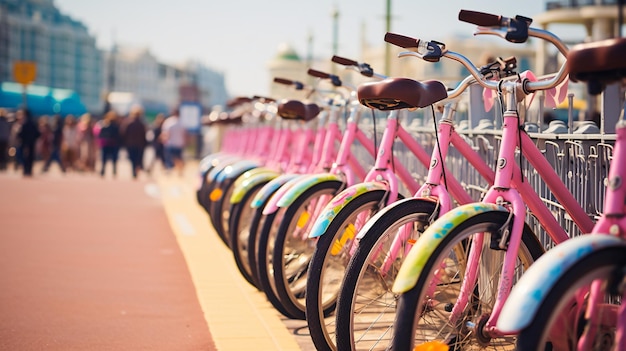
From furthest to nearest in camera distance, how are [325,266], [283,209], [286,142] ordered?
[286,142], [283,209], [325,266]

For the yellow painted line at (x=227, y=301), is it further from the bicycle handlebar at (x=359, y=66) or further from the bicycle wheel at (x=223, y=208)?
the bicycle handlebar at (x=359, y=66)

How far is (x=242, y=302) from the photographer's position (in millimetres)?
6086

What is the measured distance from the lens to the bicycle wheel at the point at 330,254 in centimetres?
403

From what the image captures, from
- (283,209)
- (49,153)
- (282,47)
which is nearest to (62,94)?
(49,153)

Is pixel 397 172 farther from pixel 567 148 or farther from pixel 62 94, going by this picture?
pixel 62 94

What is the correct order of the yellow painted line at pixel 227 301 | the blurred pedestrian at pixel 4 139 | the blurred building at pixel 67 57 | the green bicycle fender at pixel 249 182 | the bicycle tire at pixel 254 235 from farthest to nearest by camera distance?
the blurred building at pixel 67 57 → the blurred pedestrian at pixel 4 139 → the green bicycle fender at pixel 249 182 → the bicycle tire at pixel 254 235 → the yellow painted line at pixel 227 301

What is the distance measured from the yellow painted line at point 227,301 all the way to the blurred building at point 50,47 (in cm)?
11763

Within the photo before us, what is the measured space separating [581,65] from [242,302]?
3.78 metres

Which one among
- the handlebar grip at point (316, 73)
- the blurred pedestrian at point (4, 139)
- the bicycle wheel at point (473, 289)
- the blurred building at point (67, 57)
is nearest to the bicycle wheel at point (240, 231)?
the handlebar grip at point (316, 73)

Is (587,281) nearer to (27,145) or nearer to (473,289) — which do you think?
(473,289)

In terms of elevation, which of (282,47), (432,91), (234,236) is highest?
(282,47)

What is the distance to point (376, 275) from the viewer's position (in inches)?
151

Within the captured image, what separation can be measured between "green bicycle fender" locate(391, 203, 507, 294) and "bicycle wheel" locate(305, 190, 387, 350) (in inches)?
39.1

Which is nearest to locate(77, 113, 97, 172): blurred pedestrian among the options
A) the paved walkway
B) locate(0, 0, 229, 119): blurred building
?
the paved walkway
